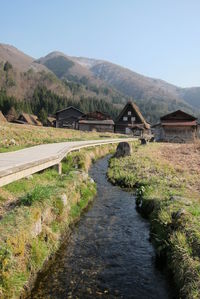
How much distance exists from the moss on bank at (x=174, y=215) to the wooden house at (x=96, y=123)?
60.0 m

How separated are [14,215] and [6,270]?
93.3 inches

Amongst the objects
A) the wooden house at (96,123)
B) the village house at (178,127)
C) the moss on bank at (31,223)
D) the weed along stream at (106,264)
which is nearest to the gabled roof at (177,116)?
the village house at (178,127)

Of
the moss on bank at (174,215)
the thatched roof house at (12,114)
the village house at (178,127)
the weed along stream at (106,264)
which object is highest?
→ the thatched roof house at (12,114)

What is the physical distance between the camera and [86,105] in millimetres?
149750

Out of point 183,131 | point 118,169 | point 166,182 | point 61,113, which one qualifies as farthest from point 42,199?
point 61,113

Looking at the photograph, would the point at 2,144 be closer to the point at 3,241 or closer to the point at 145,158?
the point at 145,158

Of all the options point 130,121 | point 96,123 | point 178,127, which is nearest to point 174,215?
point 178,127

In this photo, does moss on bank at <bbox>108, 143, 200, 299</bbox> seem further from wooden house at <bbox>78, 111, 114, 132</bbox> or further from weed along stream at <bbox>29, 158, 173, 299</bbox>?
wooden house at <bbox>78, 111, 114, 132</bbox>

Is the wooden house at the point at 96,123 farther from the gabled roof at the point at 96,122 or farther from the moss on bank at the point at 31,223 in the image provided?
the moss on bank at the point at 31,223

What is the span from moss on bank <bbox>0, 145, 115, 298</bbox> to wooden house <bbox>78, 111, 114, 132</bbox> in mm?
65987

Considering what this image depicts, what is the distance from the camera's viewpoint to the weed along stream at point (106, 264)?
759cm

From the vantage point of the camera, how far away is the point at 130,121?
8044 cm

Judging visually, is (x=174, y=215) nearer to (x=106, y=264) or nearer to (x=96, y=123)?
(x=106, y=264)

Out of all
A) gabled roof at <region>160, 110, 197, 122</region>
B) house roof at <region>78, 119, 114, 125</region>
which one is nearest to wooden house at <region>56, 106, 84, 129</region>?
house roof at <region>78, 119, 114, 125</region>
